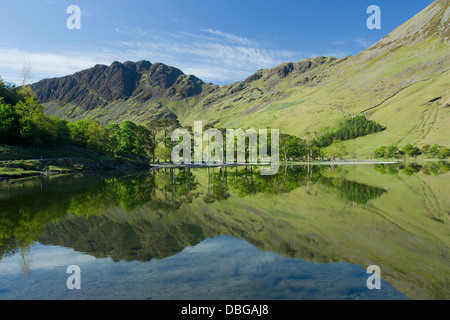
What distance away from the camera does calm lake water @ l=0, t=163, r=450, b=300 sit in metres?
10.3

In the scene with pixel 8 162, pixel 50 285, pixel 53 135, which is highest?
pixel 53 135

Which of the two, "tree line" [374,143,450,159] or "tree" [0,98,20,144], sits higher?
"tree" [0,98,20,144]

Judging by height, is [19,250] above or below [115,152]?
below

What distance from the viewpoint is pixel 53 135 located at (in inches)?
3561

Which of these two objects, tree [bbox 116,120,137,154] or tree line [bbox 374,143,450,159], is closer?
tree [bbox 116,120,137,154]

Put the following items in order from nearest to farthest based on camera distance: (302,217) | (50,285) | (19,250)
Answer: (50,285)
(19,250)
(302,217)

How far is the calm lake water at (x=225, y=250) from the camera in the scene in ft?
33.9

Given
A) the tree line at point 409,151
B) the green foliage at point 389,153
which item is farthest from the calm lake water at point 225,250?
the tree line at point 409,151

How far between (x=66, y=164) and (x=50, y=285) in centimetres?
7610

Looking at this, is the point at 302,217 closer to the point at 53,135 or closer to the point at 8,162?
the point at 8,162

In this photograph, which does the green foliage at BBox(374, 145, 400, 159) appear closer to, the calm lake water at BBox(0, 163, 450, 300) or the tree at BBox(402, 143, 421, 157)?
the tree at BBox(402, 143, 421, 157)

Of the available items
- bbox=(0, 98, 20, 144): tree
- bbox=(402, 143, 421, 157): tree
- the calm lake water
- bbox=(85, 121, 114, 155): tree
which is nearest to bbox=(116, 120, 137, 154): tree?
bbox=(85, 121, 114, 155): tree

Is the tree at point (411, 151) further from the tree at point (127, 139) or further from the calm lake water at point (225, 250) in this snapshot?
the calm lake water at point (225, 250)
